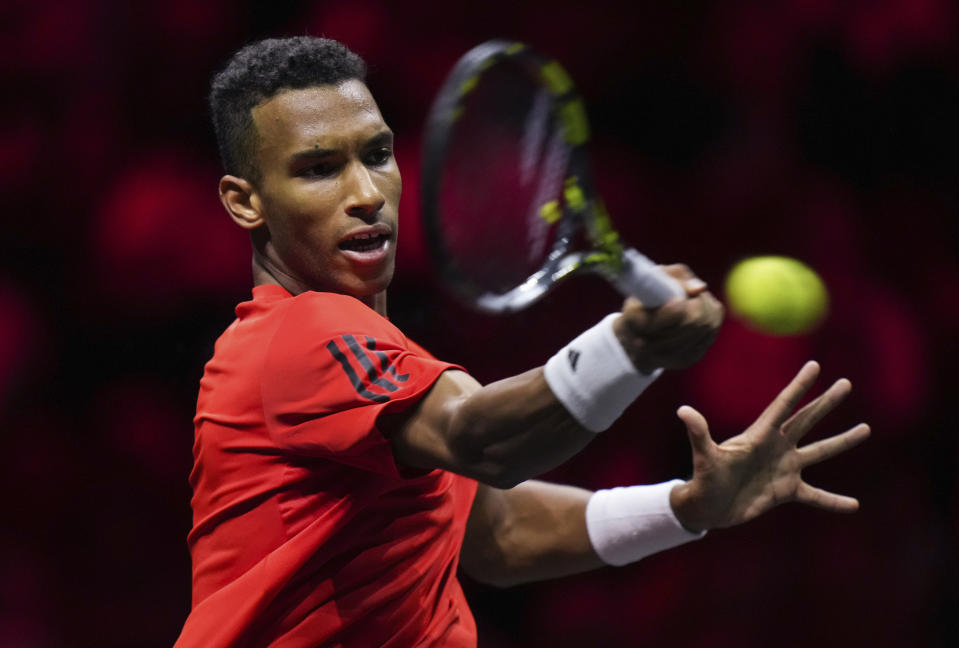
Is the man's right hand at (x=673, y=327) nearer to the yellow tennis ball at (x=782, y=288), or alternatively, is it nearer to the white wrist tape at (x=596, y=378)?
the white wrist tape at (x=596, y=378)

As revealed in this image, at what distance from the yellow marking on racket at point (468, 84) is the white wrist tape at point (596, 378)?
410 millimetres

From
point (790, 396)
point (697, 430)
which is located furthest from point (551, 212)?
point (790, 396)

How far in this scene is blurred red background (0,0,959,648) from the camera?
4227 millimetres

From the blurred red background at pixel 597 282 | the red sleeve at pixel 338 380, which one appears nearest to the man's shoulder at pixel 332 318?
the red sleeve at pixel 338 380

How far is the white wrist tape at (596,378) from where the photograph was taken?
1.75 metres

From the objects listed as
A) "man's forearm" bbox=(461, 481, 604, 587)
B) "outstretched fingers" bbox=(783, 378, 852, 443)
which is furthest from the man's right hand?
"man's forearm" bbox=(461, 481, 604, 587)

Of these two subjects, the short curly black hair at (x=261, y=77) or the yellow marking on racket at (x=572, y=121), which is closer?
the yellow marking on racket at (x=572, y=121)

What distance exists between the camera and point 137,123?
4.23 metres

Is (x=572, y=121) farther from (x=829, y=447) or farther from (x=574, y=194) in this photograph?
(x=829, y=447)

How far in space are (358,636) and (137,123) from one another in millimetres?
2607

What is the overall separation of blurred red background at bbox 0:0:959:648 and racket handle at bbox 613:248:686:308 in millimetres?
2716

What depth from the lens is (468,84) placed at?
6.09ft

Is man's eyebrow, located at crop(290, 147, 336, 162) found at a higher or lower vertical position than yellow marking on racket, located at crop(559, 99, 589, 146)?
lower

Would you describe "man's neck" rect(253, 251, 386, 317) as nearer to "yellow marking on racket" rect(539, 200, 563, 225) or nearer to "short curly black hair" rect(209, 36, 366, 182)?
"short curly black hair" rect(209, 36, 366, 182)
